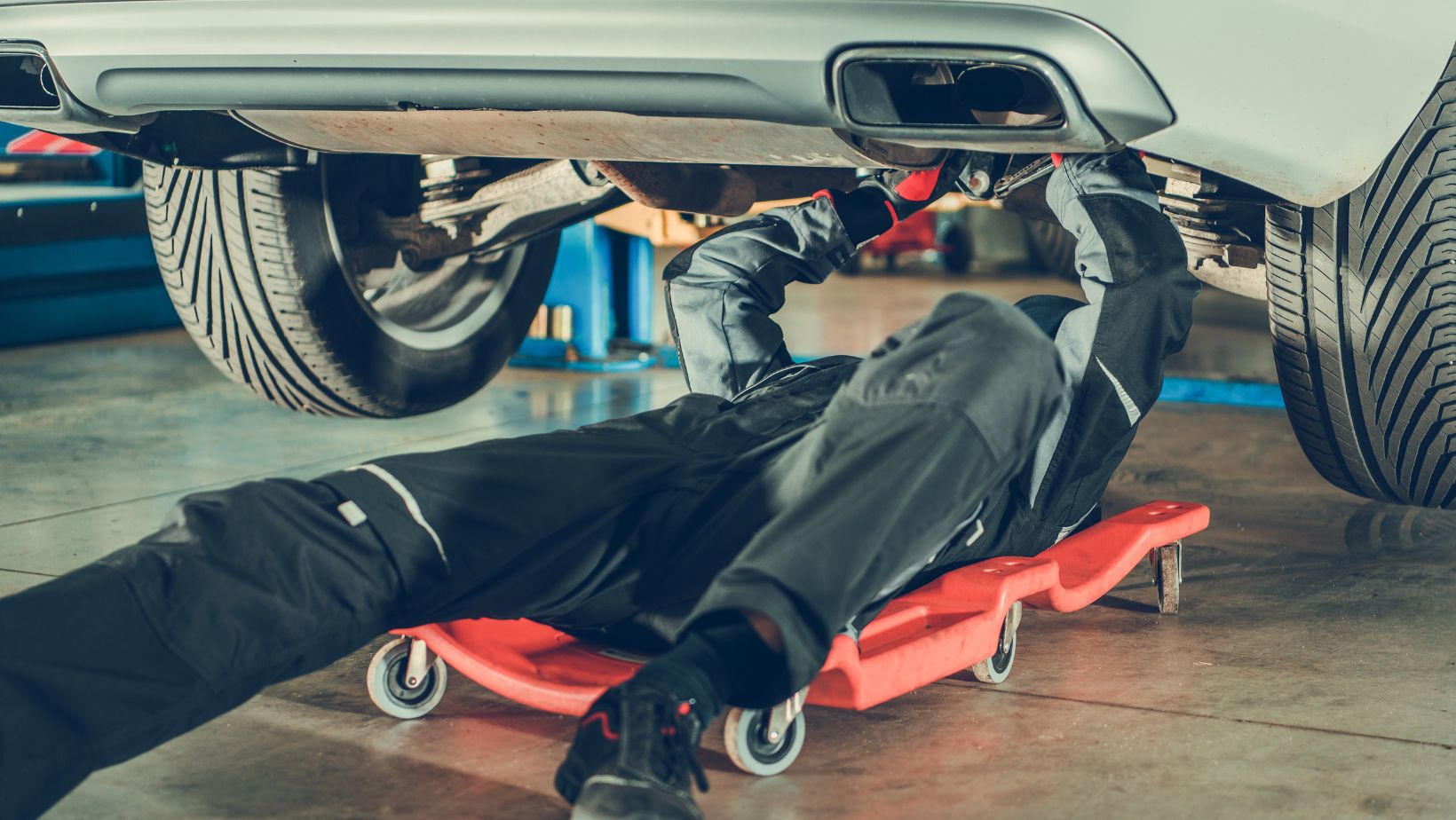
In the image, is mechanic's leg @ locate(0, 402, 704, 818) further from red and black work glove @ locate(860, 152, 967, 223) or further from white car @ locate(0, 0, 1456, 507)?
red and black work glove @ locate(860, 152, 967, 223)

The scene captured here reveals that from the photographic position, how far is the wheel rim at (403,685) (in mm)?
1801

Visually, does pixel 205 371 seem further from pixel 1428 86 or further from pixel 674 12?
pixel 1428 86

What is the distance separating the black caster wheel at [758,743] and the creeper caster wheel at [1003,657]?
1.15ft

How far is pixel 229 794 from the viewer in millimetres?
1579

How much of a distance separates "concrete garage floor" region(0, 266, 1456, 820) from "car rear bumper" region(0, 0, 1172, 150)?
672 millimetres

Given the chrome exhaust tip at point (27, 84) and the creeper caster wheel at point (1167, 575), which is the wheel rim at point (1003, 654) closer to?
the creeper caster wheel at point (1167, 575)

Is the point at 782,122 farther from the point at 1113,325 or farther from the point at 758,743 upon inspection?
the point at 758,743

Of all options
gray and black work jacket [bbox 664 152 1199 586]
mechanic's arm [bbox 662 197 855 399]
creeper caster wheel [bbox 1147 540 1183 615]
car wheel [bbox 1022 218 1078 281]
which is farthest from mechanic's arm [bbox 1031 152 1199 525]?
car wheel [bbox 1022 218 1078 281]

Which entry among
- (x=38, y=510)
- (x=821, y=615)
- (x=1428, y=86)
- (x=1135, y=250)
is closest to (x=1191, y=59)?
(x=1135, y=250)

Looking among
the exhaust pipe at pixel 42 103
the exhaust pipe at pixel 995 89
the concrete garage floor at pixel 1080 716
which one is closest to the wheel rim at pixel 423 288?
the concrete garage floor at pixel 1080 716

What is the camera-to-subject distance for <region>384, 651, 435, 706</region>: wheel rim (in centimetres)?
180

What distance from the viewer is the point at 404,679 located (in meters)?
1.81

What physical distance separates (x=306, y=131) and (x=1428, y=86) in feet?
4.92

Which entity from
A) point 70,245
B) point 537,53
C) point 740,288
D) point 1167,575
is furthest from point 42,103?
point 70,245
